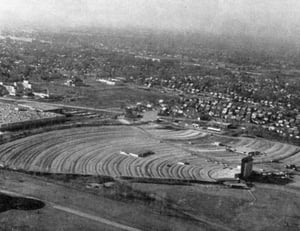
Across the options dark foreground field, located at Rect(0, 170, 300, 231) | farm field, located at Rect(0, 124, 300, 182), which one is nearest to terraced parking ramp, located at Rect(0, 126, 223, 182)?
farm field, located at Rect(0, 124, 300, 182)

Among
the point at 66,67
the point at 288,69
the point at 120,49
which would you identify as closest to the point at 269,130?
the point at 66,67

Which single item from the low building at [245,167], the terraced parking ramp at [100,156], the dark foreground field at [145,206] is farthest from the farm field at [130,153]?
the dark foreground field at [145,206]

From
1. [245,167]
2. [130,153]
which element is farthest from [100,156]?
[245,167]

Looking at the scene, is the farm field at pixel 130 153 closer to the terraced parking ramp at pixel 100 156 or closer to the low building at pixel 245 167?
the terraced parking ramp at pixel 100 156

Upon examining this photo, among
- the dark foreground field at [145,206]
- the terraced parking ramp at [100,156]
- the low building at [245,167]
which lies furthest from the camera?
the low building at [245,167]

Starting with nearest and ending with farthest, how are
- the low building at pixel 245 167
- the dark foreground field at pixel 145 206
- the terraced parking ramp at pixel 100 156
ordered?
1. the dark foreground field at pixel 145 206
2. the terraced parking ramp at pixel 100 156
3. the low building at pixel 245 167

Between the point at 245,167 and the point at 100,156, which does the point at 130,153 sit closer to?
the point at 100,156

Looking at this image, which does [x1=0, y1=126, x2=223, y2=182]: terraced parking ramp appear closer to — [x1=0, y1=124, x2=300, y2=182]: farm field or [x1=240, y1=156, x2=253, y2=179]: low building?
[x1=0, y1=124, x2=300, y2=182]: farm field
